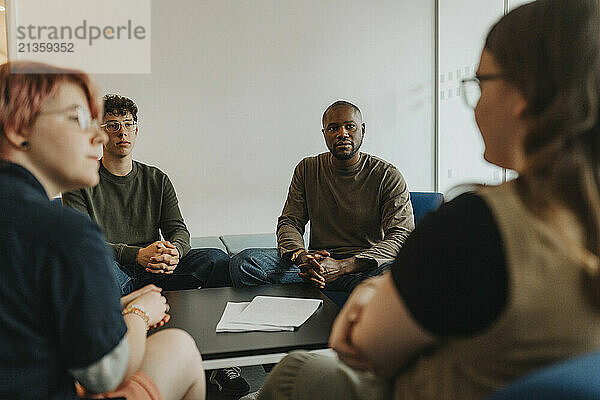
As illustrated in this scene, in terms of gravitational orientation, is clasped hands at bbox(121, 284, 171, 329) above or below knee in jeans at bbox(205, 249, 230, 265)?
above

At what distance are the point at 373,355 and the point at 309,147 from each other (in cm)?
332

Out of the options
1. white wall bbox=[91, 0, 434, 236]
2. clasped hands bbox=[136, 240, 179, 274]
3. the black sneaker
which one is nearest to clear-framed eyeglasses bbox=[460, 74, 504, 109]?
the black sneaker

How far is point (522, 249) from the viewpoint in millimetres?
695

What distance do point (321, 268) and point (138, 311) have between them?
1.27 meters

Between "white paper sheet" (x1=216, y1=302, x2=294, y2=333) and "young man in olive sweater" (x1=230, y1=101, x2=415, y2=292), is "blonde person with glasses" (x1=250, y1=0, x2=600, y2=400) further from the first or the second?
"young man in olive sweater" (x1=230, y1=101, x2=415, y2=292)

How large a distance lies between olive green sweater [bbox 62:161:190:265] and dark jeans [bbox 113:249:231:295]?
0.08 m

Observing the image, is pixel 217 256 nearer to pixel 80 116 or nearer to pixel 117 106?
pixel 117 106

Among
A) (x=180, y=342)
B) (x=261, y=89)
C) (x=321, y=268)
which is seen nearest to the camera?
(x=180, y=342)

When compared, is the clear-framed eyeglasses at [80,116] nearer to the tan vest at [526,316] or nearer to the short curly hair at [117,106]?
the tan vest at [526,316]

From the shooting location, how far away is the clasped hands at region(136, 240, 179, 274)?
2625 millimetres

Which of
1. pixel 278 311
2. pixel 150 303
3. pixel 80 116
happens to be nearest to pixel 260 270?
pixel 278 311

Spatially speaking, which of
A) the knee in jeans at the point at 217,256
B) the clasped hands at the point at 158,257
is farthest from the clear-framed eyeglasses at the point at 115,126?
the knee in jeans at the point at 217,256

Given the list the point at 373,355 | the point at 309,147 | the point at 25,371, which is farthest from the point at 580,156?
the point at 309,147

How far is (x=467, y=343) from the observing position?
744 mm
